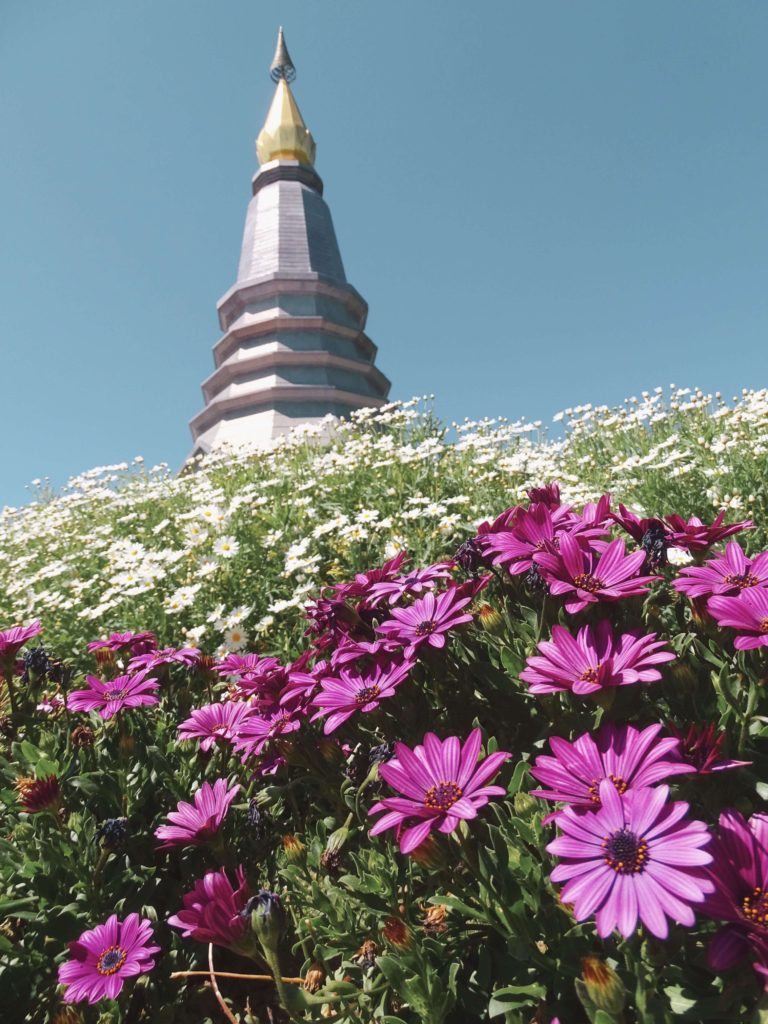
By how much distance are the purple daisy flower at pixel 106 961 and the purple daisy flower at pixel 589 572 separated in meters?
1.27

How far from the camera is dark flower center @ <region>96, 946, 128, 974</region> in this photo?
1.32 metres

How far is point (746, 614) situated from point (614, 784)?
0.47 metres

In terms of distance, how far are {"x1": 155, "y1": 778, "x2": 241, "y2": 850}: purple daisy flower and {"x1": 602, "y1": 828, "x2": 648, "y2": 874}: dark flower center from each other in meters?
1.07

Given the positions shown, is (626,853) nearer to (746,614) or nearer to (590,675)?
(590,675)

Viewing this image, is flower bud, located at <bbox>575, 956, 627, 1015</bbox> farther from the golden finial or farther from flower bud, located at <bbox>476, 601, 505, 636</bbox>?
the golden finial

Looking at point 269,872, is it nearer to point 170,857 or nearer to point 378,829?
point 170,857

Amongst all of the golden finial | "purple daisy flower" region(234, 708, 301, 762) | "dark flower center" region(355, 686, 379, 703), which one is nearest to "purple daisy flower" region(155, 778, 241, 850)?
"purple daisy flower" region(234, 708, 301, 762)

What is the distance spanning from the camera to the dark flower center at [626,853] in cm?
83

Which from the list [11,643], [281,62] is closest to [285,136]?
[281,62]

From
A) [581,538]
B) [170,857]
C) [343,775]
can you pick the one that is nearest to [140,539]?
[170,857]

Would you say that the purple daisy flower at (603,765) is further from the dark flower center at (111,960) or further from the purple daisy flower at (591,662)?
the dark flower center at (111,960)

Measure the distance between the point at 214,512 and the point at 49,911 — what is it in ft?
11.1

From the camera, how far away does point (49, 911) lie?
159 centimetres

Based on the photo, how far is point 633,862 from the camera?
833 mm
